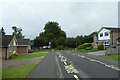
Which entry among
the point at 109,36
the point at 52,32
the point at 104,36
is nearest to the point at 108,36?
the point at 109,36

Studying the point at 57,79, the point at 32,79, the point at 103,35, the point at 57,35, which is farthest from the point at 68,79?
the point at 57,35

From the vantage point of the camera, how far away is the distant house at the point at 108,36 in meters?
73.4

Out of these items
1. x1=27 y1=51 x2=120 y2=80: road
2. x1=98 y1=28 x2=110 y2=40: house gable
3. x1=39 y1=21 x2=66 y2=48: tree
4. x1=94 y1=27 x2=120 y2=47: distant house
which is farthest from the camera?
x1=39 y1=21 x2=66 y2=48: tree

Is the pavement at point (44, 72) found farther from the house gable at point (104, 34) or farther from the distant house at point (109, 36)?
the house gable at point (104, 34)

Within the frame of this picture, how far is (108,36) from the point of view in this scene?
A: 76.8 meters

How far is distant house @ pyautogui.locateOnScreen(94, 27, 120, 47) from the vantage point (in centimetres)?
7338

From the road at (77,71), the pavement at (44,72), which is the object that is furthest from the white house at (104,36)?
the pavement at (44,72)

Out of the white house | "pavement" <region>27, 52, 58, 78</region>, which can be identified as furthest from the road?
the white house

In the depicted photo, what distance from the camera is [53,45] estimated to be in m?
110

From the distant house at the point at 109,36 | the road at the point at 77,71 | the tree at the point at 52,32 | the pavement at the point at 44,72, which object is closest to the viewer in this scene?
the road at the point at 77,71

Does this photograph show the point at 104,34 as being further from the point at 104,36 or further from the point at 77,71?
the point at 77,71

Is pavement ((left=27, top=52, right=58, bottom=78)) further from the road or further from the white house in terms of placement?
the white house

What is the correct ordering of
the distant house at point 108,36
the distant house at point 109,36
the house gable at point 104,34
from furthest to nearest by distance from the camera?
the house gable at point 104,34 → the distant house at point 108,36 → the distant house at point 109,36

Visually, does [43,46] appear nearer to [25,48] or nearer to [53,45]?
[53,45]
